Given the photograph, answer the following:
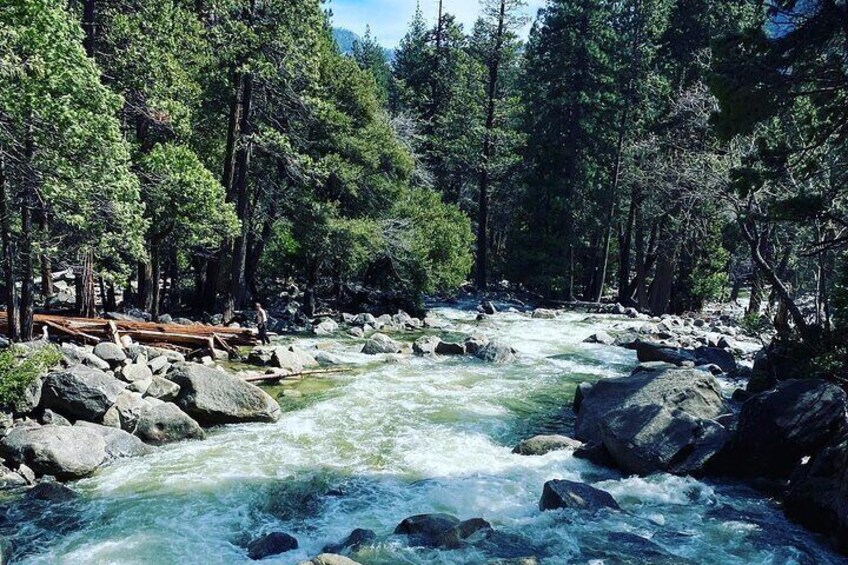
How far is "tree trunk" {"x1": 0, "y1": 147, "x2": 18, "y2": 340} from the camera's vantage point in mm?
12300

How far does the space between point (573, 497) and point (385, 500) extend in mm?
2711

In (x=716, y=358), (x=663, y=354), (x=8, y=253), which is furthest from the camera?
(x=716, y=358)

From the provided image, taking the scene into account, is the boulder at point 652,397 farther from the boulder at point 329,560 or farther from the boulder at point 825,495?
the boulder at point 329,560

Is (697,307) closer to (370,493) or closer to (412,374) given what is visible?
(412,374)

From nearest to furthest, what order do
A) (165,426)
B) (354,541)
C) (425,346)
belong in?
(354,541), (165,426), (425,346)

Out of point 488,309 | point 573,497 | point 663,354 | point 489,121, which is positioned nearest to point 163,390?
point 573,497

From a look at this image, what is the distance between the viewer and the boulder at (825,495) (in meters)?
8.27

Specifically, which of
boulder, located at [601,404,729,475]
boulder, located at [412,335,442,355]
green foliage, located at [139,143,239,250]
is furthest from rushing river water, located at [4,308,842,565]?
green foliage, located at [139,143,239,250]

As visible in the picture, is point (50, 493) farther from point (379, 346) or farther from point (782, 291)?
point (782, 291)

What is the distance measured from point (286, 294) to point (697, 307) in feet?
69.8

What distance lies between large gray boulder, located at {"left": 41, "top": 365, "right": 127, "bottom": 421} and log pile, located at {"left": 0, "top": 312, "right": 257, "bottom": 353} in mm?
4555

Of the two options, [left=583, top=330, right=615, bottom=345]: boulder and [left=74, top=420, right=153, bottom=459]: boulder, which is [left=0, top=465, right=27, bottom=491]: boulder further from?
[left=583, top=330, right=615, bottom=345]: boulder

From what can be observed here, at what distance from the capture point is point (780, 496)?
9938 millimetres

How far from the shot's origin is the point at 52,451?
9828 millimetres
